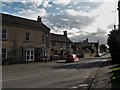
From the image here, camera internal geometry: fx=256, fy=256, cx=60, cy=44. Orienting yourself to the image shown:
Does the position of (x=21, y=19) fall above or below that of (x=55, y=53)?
above

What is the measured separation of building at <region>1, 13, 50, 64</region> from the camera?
136 feet

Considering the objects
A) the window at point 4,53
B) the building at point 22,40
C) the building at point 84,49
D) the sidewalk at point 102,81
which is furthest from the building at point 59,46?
the sidewalk at point 102,81

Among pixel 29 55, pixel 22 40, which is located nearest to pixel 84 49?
pixel 29 55

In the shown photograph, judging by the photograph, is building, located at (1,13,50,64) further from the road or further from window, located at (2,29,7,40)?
the road

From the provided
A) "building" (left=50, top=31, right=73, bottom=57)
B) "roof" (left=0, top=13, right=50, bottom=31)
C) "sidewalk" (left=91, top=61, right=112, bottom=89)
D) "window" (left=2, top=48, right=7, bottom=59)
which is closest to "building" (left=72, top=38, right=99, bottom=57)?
"building" (left=50, top=31, right=73, bottom=57)

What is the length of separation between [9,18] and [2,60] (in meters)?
8.31

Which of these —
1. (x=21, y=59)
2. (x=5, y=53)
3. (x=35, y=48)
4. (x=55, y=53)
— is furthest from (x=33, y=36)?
(x=55, y=53)

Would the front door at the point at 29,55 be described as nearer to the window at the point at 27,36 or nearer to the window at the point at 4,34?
the window at the point at 27,36

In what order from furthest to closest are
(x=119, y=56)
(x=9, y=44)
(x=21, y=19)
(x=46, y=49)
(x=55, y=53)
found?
1. (x=55, y=53)
2. (x=46, y=49)
3. (x=21, y=19)
4. (x=9, y=44)
5. (x=119, y=56)

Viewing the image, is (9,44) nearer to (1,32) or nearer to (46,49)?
(1,32)

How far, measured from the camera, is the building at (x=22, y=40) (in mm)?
41531

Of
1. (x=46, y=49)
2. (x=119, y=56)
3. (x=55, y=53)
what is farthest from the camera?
(x=55, y=53)

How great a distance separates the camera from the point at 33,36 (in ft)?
159

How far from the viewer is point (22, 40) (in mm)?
45500
